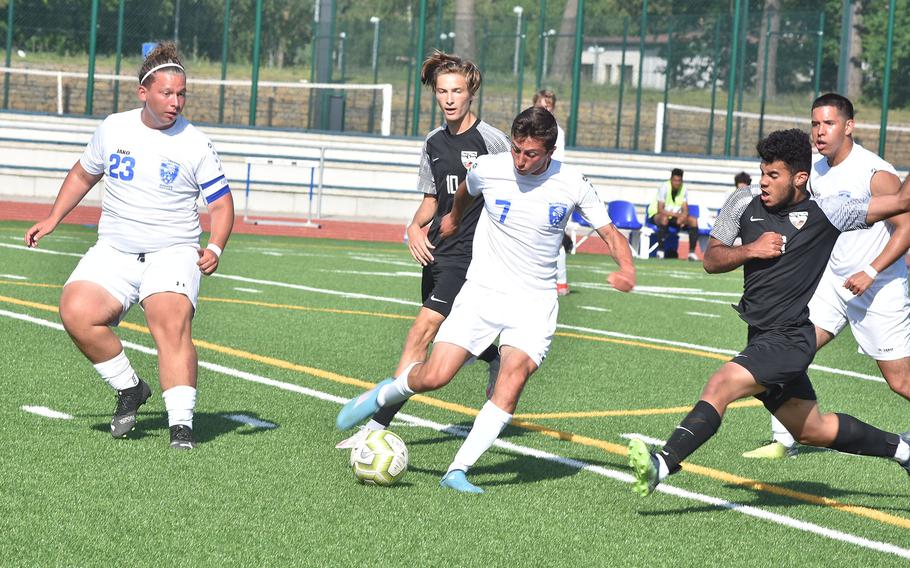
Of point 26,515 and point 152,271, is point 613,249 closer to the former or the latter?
point 152,271

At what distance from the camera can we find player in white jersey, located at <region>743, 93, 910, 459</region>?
752 centimetres

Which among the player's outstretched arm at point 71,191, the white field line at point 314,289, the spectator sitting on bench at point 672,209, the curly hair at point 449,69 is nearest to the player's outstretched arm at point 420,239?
the curly hair at point 449,69

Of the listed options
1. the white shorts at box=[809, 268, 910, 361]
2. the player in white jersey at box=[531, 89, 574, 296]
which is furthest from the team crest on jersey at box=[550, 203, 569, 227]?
the player in white jersey at box=[531, 89, 574, 296]

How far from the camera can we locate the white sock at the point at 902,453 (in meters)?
6.58

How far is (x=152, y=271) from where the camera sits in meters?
7.10

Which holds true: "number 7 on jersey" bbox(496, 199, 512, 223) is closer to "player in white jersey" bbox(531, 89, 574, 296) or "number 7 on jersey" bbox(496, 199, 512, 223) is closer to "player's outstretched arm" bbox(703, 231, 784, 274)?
"player's outstretched arm" bbox(703, 231, 784, 274)

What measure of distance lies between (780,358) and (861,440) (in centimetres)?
72

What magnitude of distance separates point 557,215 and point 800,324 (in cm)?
127

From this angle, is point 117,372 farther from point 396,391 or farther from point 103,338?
point 396,391

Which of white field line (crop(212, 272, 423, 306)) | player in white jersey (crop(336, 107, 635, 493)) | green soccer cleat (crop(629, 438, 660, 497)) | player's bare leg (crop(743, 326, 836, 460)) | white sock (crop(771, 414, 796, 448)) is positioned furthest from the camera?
white field line (crop(212, 272, 423, 306))

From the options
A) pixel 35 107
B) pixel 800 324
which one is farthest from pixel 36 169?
pixel 800 324

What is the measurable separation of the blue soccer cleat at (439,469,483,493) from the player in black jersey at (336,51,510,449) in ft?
3.36

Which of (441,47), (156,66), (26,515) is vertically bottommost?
(26,515)

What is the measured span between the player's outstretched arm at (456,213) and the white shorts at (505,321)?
52 cm
